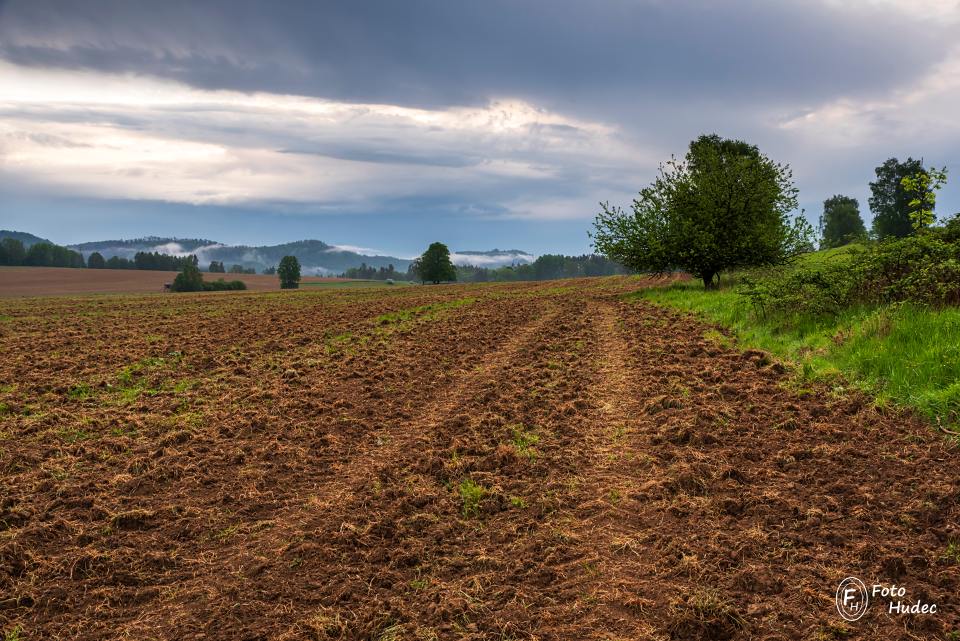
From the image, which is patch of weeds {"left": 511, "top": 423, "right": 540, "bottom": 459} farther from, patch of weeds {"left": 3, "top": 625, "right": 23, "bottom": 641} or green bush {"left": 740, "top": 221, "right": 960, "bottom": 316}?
green bush {"left": 740, "top": 221, "right": 960, "bottom": 316}

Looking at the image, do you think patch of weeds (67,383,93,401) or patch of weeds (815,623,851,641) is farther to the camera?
patch of weeds (67,383,93,401)

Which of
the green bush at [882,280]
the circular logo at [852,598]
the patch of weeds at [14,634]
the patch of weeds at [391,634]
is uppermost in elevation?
the green bush at [882,280]

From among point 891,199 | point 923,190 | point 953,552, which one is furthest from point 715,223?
point 891,199

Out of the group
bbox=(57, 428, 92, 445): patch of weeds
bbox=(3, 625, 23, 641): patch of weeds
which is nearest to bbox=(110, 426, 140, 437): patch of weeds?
bbox=(57, 428, 92, 445): patch of weeds

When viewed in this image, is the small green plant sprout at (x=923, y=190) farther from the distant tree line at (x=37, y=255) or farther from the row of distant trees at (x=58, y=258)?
the distant tree line at (x=37, y=255)

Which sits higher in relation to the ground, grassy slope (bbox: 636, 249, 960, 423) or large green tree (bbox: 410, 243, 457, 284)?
large green tree (bbox: 410, 243, 457, 284)

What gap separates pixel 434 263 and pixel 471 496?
92.0 m

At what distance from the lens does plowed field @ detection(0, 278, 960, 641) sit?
4199 millimetres

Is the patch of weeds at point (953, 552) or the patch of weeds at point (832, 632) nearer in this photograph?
the patch of weeds at point (832, 632)

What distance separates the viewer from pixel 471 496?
20.0 ft

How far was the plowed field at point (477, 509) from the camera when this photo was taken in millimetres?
4199

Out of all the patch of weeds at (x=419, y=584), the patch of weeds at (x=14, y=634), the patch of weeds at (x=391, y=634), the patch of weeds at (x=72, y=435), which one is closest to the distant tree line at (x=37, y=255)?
the patch of weeds at (x=72, y=435)

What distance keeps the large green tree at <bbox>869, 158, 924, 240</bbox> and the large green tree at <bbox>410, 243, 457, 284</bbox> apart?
229 ft

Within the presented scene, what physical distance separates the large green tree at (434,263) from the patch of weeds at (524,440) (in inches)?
3514
